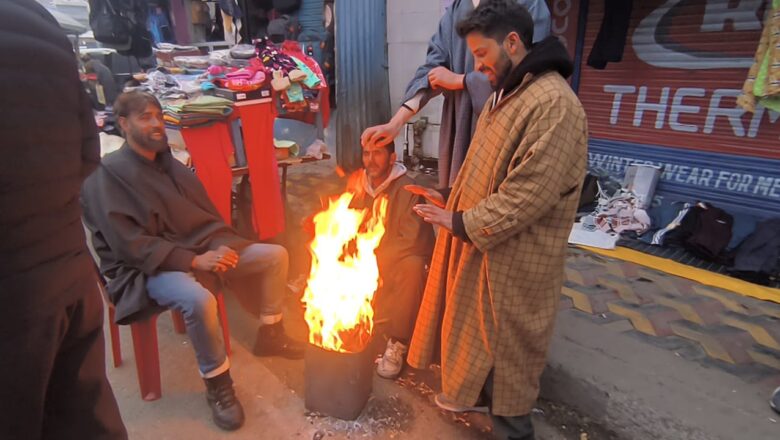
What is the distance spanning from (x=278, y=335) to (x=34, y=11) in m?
2.47

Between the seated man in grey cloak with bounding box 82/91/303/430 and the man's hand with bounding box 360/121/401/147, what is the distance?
1084mm

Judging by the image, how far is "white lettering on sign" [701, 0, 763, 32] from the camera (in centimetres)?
439

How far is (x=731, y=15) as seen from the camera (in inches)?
178

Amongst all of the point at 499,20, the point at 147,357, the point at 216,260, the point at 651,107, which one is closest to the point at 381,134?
A: the point at 499,20

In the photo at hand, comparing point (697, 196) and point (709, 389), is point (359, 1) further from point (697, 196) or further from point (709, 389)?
point (709, 389)

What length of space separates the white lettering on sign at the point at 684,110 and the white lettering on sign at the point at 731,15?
0.57 meters

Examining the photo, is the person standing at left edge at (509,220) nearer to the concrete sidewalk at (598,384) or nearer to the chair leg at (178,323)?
the concrete sidewalk at (598,384)

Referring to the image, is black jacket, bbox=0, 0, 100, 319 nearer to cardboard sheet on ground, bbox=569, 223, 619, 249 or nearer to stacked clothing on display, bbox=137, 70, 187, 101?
stacked clothing on display, bbox=137, 70, 187, 101

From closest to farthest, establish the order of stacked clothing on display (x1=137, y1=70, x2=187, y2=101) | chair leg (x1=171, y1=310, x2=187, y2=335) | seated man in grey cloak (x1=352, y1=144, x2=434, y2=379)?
seated man in grey cloak (x1=352, y1=144, x2=434, y2=379) → chair leg (x1=171, y1=310, x2=187, y2=335) → stacked clothing on display (x1=137, y1=70, x2=187, y2=101)

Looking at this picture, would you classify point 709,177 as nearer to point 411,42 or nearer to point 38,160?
point 411,42

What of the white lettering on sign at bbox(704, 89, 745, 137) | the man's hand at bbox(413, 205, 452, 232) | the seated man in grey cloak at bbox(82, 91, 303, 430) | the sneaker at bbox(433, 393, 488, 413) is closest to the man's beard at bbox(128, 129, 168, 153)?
the seated man in grey cloak at bbox(82, 91, 303, 430)

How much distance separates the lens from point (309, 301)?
2863mm

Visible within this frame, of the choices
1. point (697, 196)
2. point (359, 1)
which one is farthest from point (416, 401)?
point (359, 1)

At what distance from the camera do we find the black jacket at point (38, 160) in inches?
52.8
